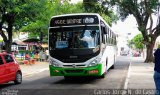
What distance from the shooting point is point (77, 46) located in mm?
16547

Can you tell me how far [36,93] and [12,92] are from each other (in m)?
1.01

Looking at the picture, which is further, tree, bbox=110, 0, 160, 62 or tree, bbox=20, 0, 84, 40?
tree, bbox=20, 0, 84, 40

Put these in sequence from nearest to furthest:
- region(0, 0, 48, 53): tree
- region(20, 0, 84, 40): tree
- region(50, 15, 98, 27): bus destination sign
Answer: region(50, 15, 98, 27): bus destination sign, region(0, 0, 48, 53): tree, region(20, 0, 84, 40): tree

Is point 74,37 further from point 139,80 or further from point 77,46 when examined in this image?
point 139,80

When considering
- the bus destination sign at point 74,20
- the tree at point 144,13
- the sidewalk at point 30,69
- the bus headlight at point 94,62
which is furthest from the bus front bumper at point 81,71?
the tree at point 144,13

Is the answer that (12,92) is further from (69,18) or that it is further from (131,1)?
(131,1)

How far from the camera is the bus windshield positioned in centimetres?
1656

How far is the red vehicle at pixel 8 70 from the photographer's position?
50.6 feet

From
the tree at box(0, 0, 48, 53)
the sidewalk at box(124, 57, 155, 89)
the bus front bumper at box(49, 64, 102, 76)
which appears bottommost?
the sidewalk at box(124, 57, 155, 89)

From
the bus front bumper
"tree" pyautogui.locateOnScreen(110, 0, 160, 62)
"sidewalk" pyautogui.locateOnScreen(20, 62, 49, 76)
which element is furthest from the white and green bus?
"tree" pyautogui.locateOnScreen(110, 0, 160, 62)

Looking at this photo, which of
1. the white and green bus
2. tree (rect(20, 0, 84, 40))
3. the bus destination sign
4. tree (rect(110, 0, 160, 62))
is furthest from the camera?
tree (rect(20, 0, 84, 40))

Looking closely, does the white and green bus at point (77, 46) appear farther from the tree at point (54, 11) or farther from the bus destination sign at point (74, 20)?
the tree at point (54, 11)

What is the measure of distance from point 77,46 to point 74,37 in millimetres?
432

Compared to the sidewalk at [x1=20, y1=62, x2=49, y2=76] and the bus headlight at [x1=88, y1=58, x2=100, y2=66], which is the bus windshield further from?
the sidewalk at [x1=20, y1=62, x2=49, y2=76]
